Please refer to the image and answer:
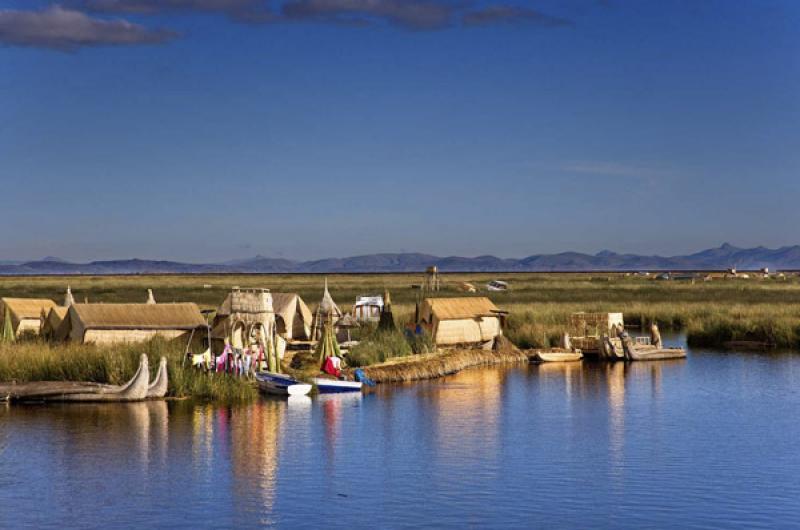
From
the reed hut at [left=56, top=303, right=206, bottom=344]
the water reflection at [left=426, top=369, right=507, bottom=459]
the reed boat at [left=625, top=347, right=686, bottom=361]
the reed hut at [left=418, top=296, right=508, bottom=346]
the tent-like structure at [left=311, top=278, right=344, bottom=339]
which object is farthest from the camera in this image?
the tent-like structure at [left=311, top=278, right=344, bottom=339]

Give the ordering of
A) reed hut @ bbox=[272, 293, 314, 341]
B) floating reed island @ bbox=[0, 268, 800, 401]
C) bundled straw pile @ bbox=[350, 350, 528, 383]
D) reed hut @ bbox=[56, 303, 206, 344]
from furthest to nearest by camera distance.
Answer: reed hut @ bbox=[272, 293, 314, 341], bundled straw pile @ bbox=[350, 350, 528, 383], reed hut @ bbox=[56, 303, 206, 344], floating reed island @ bbox=[0, 268, 800, 401]

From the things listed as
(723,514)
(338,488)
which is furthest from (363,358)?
(723,514)

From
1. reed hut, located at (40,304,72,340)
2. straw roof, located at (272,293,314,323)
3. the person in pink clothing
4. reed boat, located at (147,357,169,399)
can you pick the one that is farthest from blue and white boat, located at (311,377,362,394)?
straw roof, located at (272,293,314,323)

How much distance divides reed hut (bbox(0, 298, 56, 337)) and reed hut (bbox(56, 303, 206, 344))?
12.1ft

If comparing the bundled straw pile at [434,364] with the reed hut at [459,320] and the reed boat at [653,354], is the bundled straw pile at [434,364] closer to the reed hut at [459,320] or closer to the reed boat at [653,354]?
the reed hut at [459,320]

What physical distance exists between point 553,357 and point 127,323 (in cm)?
1539

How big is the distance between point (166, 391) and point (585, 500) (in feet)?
45.8

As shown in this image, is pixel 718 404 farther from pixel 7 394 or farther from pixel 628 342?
pixel 7 394

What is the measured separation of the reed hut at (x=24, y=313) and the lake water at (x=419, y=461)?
30.9 feet

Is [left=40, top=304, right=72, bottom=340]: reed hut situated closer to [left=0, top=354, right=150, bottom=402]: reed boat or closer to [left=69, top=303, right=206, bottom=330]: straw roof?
[left=69, top=303, right=206, bottom=330]: straw roof

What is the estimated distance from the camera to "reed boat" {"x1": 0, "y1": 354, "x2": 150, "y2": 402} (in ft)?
95.4

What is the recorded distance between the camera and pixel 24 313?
38.4 metres

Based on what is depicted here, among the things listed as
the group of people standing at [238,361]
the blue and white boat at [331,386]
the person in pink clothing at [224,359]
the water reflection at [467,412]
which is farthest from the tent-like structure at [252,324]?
the water reflection at [467,412]

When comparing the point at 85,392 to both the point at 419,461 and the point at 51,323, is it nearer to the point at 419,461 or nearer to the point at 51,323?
the point at 51,323
